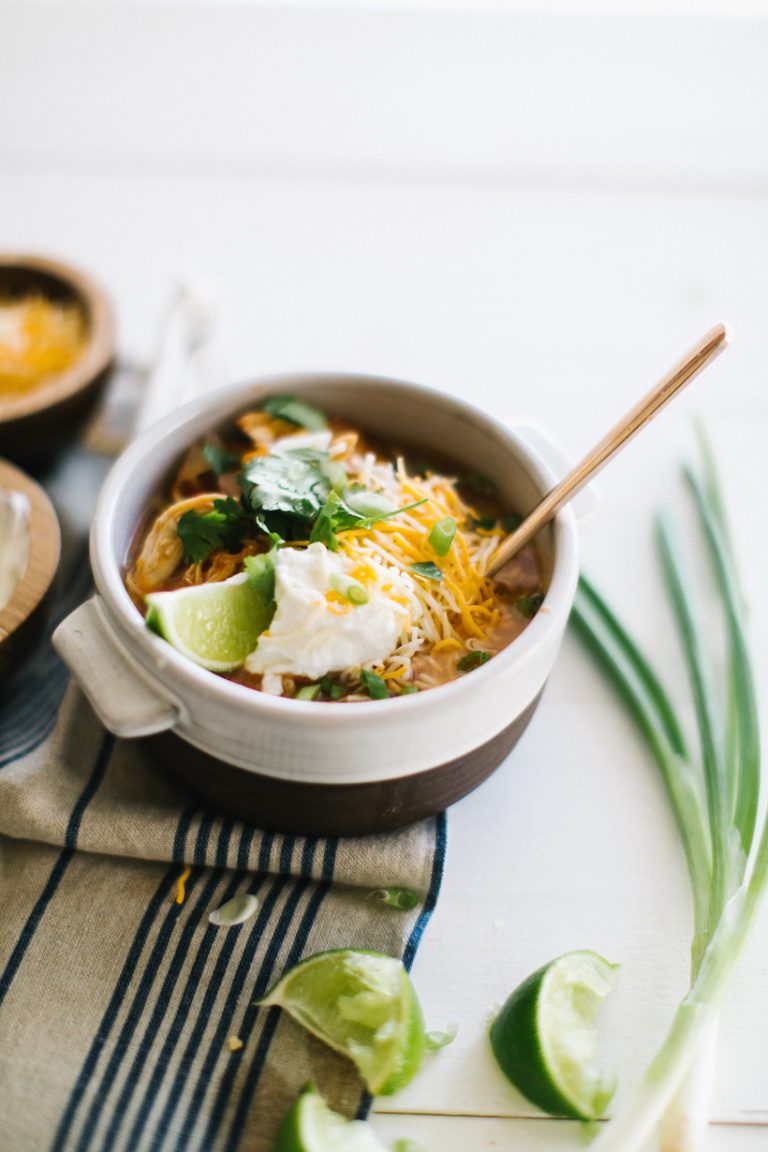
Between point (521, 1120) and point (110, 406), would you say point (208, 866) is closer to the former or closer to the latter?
point (521, 1120)

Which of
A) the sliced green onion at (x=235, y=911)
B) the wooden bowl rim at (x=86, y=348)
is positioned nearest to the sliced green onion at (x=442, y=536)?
the sliced green onion at (x=235, y=911)

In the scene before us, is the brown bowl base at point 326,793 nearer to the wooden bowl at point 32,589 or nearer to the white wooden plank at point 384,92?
the wooden bowl at point 32,589

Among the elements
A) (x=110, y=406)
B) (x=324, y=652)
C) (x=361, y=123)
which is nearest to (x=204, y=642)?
(x=324, y=652)

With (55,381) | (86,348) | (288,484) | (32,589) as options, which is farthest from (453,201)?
(32,589)

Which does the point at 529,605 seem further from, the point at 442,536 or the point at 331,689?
the point at 331,689

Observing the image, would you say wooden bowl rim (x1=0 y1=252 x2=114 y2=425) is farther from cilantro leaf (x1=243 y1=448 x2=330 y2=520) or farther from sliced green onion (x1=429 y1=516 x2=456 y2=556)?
sliced green onion (x1=429 y1=516 x2=456 y2=556)
